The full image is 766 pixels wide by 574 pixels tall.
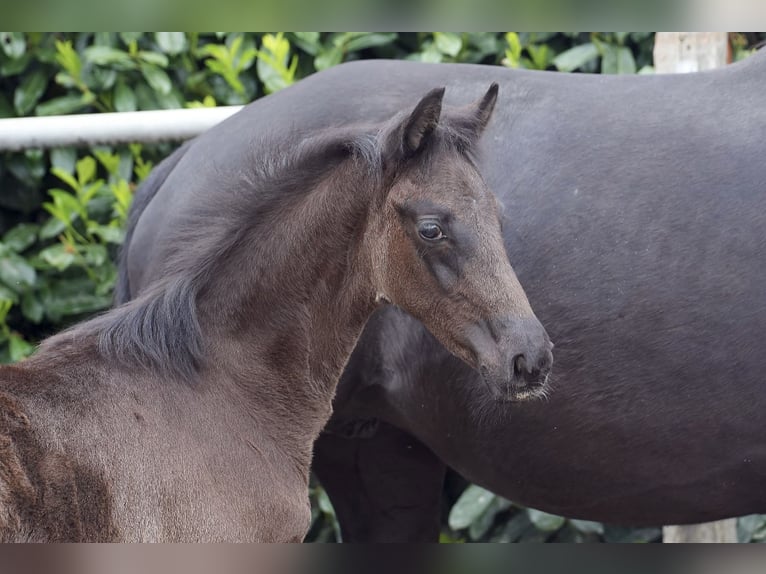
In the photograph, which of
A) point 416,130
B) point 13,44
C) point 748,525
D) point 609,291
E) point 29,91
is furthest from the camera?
point 29,91

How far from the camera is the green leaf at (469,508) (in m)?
4.82

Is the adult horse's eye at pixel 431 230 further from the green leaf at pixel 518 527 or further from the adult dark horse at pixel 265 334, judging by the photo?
the green leaf at pixel 518 527

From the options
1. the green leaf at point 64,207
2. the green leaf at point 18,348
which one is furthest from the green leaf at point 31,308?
the green leaf at point 64,207

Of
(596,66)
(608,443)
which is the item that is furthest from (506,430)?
(596,66)

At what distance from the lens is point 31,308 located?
196 inches

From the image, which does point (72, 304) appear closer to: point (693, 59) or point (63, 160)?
point (63, 160)

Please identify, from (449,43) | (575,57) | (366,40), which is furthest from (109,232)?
(575,57)

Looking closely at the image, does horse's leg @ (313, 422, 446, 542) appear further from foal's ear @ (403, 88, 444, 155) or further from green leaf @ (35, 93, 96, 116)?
green leaf @ (35, 93, 96, 116)

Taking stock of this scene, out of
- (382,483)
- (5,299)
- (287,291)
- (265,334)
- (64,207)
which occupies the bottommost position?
(382,483)

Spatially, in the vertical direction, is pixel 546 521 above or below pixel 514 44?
below

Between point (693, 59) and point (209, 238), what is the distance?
2710mm

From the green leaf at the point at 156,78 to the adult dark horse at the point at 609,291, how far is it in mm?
1695

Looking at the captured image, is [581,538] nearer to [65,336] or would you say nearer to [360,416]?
[360,416]

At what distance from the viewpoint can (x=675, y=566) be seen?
5.66ft
